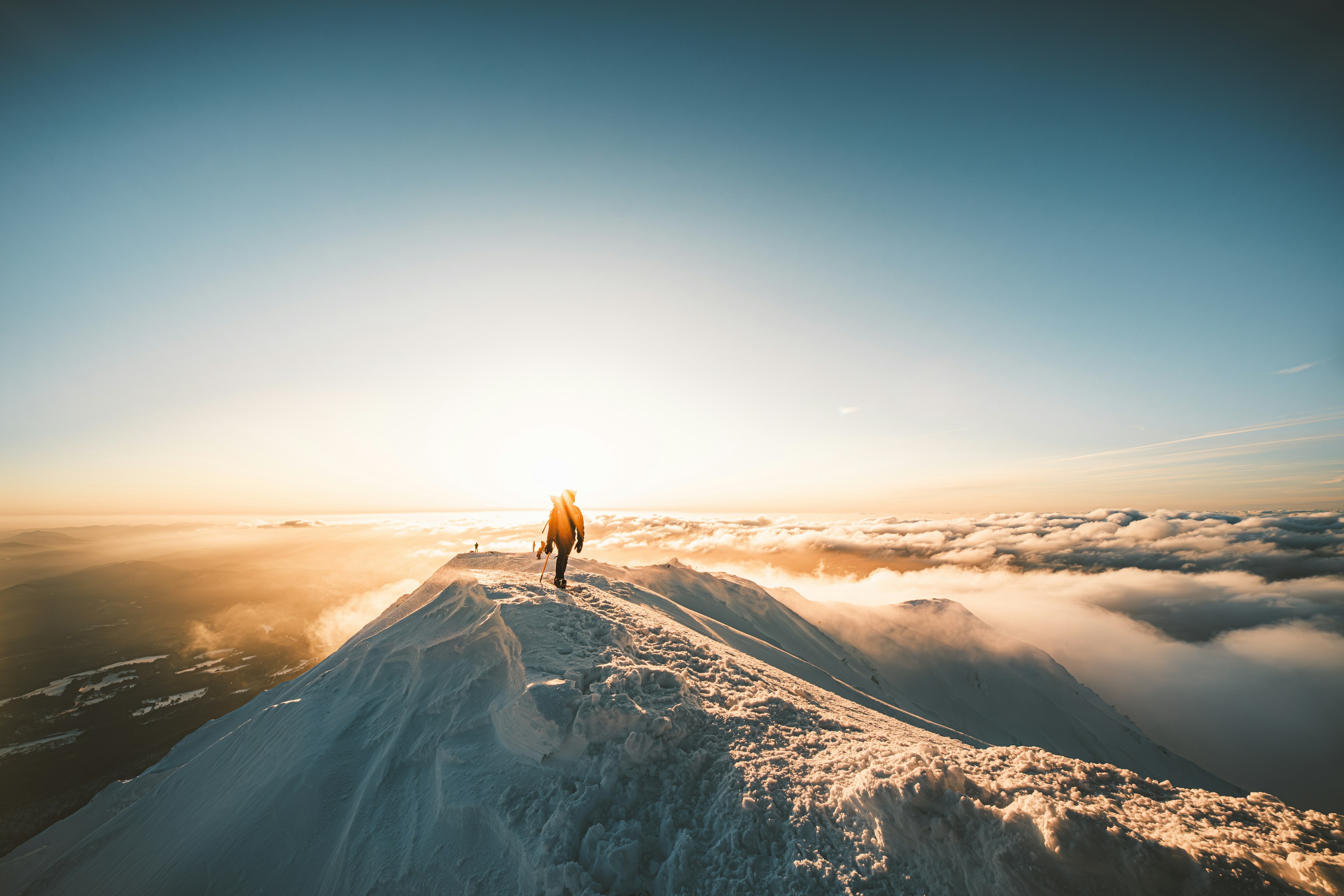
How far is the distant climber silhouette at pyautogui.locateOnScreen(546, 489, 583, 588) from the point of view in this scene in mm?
10531

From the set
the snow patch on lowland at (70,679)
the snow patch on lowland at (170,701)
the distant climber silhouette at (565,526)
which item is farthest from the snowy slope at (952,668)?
the snow patch on lowland at (70,679)

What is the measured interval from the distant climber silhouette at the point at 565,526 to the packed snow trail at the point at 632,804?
161 cm

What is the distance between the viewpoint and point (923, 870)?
13.2 ft

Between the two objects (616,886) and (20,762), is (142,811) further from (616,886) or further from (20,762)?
(20,762)

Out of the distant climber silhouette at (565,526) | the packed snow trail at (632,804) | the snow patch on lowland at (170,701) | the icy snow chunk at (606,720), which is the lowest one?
the snow patch on lowland at (170,701)

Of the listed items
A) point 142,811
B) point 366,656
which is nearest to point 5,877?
point 142,811

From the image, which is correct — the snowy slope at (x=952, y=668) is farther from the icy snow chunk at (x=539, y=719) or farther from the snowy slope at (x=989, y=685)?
the icy snow chunk at (x=539, y=719)

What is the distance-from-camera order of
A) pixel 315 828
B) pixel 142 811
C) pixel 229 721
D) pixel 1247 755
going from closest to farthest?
pixel 315 828 → pixel 142 811 → pixel 229 721 → pixel 1247 755

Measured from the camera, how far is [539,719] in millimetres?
6074

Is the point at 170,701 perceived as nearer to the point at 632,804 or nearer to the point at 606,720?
the point at 606,720

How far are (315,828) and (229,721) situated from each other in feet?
42.3

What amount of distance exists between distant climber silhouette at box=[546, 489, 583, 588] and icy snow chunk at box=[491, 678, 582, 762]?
4.18 meters

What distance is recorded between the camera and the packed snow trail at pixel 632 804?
3.89 metres

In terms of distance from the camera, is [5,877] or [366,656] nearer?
[5,877]
